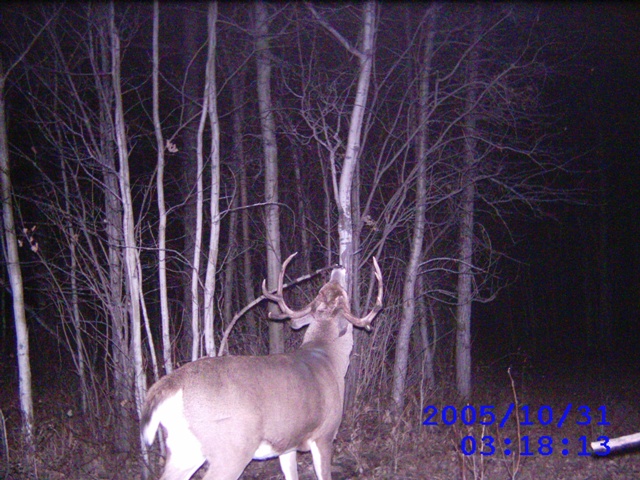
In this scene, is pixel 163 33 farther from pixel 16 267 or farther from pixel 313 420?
pixel 313 420

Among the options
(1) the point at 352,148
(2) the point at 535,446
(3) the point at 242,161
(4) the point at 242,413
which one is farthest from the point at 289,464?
(3) the point at 242,161

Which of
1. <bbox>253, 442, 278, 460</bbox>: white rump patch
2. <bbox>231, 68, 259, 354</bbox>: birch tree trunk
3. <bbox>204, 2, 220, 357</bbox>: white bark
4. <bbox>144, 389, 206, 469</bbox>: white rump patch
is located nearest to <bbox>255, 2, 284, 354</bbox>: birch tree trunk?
<bbox>231, 68, 259, 354</bbox>: birch tree trunk

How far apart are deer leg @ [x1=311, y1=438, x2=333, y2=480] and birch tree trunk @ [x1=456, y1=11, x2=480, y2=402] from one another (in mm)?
4096

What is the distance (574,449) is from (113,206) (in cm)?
686

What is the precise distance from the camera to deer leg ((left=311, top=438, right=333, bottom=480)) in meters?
5.45

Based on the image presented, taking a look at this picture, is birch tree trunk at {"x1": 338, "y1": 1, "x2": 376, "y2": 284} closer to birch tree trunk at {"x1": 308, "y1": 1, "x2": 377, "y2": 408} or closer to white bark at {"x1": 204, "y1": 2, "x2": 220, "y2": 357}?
birch tree trunk at {"x1": 308, "y1": 1, "x2": 377, "y2": 408}

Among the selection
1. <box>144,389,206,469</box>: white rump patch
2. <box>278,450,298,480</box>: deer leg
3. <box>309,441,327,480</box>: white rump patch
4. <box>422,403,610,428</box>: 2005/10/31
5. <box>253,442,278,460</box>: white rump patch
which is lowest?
<box>422,403,610,428</box>: 2005/10/31

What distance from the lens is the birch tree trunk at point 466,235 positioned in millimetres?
9195

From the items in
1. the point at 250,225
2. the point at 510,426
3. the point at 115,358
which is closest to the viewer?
the point at 115,358

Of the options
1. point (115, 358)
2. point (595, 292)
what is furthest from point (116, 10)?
point (595, 292)

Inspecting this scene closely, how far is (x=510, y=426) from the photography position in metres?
9.45

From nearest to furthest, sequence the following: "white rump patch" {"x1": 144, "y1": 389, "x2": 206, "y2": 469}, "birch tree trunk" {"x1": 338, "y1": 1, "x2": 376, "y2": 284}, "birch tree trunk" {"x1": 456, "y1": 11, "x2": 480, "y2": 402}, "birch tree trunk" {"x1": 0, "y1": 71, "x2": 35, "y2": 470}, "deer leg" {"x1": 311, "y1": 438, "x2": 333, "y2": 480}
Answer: "white rump patch" {"x1": 144, "y1": 389, "x2": 206, "y2": 469}
"deer leg" {"x1": 311, "y1": 438, "x2": 333, "y2": 480}
"birch tree trunk" {"x1": 0, "y1": 71, "x2": 35, "y2": 470}
"birch tree trunk" {"x1": 338, "y1": 1, "x2": 376, "y2": 284}
"birch tree trunk" {"x1": 456, "y1": 11, "x2": 480, "y2": 402}

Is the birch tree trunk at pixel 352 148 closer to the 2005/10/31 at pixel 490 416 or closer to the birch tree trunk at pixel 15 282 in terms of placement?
the 2005/10/31 at pixel 490 416

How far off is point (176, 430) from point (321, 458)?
5.12 ft
